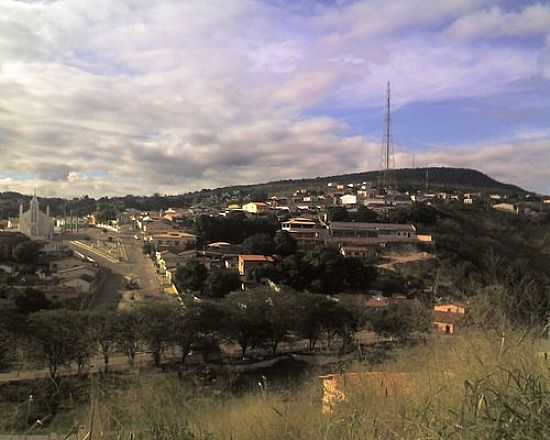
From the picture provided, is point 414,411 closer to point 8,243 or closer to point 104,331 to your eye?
point 104,331

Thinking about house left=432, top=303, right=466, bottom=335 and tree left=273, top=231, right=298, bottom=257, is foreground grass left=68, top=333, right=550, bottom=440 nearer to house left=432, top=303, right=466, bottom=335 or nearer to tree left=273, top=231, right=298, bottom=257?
house left=432, top=303, right=466, bottom=335

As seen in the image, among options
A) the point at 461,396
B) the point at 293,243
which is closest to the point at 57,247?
the point at 293,243

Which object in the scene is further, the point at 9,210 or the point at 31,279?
the point at 9,210

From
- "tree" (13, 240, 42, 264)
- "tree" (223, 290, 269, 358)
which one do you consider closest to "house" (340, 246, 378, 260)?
"tree" (223, 290, 269, 358)

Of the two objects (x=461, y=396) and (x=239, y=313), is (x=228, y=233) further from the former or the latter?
(x=461, y=396)

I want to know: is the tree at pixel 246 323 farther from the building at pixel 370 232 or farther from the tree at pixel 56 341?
the building at pixel 370 232

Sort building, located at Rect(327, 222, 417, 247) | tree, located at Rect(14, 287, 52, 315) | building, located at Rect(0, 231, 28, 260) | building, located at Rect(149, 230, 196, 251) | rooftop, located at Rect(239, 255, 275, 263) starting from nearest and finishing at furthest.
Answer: tree, located at Rect(14, 287, 52, 315) → rooftop, located at Rect(239, 255, 275, 263) → building, located at Rect(0, 231, 28, 260) → building, located at Rect(149, 230, 196, 251) → building, located at Rect(327, 222, 417, 247)
